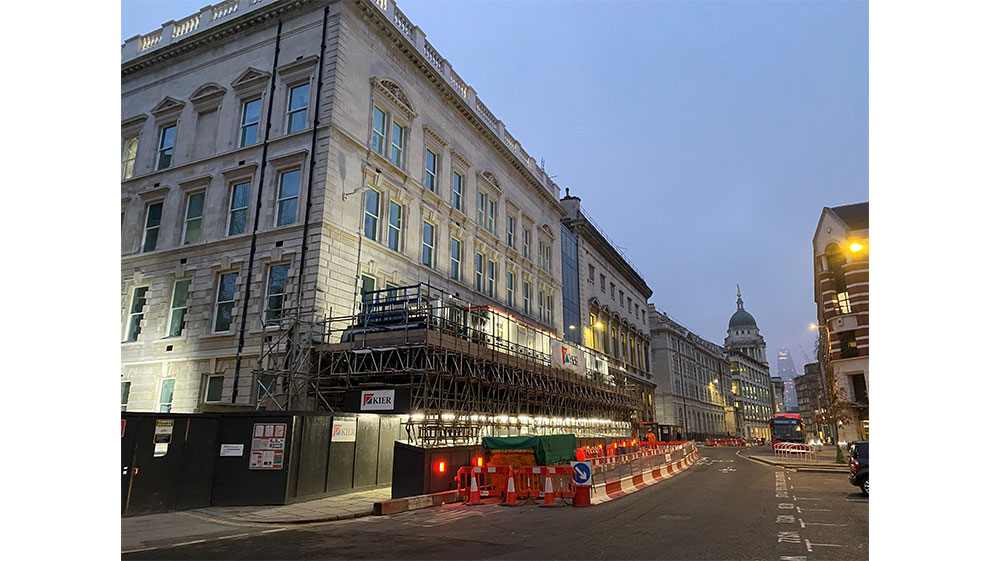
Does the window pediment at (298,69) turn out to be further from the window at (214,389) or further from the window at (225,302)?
the window at (214,389)

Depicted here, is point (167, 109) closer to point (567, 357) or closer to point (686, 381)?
point (567, 357)

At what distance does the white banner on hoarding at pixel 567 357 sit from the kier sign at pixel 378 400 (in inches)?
570

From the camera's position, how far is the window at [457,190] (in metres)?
32.3

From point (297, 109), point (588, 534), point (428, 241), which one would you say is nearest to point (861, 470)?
point (588, 534)

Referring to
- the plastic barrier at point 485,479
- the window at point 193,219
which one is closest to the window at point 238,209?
the window at point 193,219

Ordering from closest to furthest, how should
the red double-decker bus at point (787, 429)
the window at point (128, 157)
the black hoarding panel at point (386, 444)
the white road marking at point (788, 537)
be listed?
the white road marking at point (788, 537) < the black hoarding panel at point (386, 444) < the window at point (128, 157) < the red double-decker bus at point (787, 429)

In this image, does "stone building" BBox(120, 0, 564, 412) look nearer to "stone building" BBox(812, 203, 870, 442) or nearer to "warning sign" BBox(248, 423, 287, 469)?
"warning sign" BBox(248, 423, 287, 469)

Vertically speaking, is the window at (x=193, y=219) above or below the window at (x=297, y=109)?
below

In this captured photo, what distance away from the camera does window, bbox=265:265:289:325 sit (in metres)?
22.3

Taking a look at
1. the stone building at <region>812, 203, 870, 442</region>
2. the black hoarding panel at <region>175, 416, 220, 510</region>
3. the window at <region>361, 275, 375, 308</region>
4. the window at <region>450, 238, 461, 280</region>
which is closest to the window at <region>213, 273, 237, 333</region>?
the window at <region>361, 275, 375, 308</region>

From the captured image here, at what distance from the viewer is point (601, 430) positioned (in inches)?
1561

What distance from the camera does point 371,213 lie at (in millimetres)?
25406

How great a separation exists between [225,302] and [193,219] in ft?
16.3

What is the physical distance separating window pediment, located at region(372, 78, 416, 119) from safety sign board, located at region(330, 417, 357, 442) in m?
16.2
